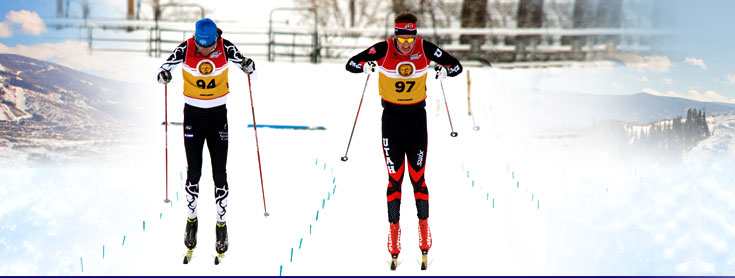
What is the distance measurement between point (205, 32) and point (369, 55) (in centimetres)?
127

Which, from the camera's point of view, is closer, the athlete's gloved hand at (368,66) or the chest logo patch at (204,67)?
the chest logo patch at (204,67)

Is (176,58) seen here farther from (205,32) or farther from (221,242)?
(221,242)

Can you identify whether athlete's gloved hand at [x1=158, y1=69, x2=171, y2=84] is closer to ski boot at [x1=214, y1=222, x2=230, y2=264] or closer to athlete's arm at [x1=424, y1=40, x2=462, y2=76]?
ski boot at [x1=214, y1=222, x2=230, y2=264]

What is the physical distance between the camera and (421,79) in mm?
4695

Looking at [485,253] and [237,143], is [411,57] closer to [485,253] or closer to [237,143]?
[485,253]

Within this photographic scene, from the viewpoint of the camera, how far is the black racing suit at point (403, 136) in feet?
15.4

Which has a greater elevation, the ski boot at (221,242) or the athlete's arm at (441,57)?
the athlete's arm at (441,57)

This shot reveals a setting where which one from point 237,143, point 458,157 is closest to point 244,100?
point 237,143

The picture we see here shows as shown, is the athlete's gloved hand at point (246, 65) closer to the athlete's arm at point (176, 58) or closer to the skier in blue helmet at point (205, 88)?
the skier in blue helmet at point (205, 88)

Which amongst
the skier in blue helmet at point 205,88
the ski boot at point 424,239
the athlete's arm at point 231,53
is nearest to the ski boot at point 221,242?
the skier in blue helmet at point 205,88

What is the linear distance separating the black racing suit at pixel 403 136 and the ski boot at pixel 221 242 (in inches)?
53.9

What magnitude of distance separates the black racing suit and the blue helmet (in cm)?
109

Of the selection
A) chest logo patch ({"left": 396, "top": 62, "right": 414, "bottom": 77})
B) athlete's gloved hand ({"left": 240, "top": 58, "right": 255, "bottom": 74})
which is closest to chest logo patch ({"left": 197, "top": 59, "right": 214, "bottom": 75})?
athlete's gloved hand ({"left": 240, "top": 58, "right": 255, "bottom": 74})

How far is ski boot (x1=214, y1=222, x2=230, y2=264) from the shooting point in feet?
16.1
